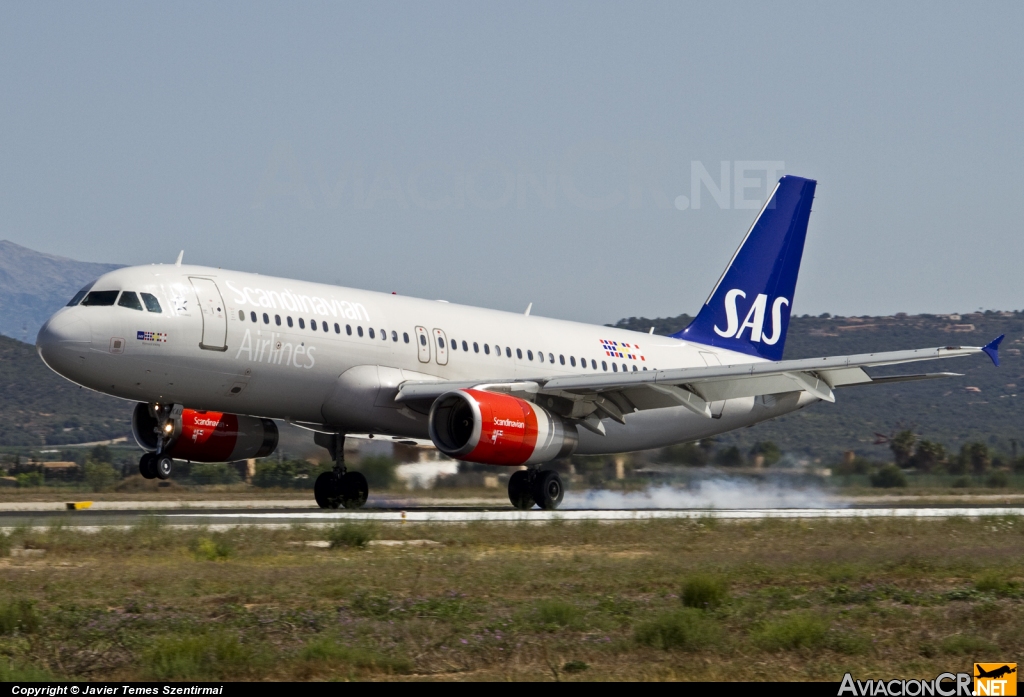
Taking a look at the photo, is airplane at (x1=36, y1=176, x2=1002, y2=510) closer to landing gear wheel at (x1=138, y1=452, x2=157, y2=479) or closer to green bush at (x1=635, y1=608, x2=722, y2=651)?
landing gear wheel at (x1=138, y1=452, x2=157, y2=479)

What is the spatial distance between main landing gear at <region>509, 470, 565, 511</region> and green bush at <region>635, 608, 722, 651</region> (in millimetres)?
14803

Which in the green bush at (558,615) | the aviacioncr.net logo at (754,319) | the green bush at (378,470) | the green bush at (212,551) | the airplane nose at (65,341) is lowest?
the green bush at (558,615)

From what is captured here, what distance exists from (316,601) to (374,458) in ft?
53.7

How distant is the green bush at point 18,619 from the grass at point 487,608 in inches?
0.7

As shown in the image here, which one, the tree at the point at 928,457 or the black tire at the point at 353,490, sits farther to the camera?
the tree at the point at 928,457

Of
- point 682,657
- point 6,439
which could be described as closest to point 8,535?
point 682,657

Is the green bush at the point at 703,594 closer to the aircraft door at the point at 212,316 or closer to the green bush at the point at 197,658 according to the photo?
the green bush at the point at 197,658

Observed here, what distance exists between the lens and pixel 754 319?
34656 mm

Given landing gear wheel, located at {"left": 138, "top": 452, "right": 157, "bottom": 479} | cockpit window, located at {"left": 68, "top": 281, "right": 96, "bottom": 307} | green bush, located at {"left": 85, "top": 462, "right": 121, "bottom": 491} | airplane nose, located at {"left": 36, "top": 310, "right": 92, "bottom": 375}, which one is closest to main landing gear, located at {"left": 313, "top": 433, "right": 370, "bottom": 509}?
landing gear wheel, located at {"left": 138, "top": 452, "right": 157, "bottom": 479}

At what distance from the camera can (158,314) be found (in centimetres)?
2298

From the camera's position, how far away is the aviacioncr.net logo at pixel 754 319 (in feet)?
112

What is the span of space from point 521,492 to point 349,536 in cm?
928

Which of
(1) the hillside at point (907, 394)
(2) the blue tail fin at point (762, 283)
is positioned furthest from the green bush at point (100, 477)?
(1) the hillside at point (907, 394)

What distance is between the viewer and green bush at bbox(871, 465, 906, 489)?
37969 mm
